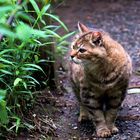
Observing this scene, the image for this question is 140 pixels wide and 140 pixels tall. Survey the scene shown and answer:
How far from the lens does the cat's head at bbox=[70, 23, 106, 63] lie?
3.23 meters

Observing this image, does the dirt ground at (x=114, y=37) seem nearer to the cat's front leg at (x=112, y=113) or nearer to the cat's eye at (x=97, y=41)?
the cat's front leg at (x=112, y=113)

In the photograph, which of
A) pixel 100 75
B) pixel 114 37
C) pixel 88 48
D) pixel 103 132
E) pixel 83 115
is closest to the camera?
pixel 88 48

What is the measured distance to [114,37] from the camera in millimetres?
6250

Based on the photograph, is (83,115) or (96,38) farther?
(83,115)

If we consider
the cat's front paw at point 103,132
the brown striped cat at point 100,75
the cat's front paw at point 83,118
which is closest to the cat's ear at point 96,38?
the brown striped cat at point 100,75

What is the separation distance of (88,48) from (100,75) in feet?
0.94

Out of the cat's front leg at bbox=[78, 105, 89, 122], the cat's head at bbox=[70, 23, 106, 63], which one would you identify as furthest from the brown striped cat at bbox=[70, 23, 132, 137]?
the cat's front leg at bbox=[78, 105, 89, 122]

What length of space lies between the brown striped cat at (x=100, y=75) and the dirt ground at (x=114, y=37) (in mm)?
170

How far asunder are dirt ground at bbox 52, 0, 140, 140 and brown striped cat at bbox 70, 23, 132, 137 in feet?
0.56

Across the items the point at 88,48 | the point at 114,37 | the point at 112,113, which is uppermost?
the point at 88,48

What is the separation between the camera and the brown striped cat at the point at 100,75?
3254 mm

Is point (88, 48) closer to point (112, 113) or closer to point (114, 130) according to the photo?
point (112, 113)

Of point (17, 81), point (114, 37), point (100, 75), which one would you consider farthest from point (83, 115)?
point (114, 37)

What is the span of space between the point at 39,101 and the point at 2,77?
0.63 m
